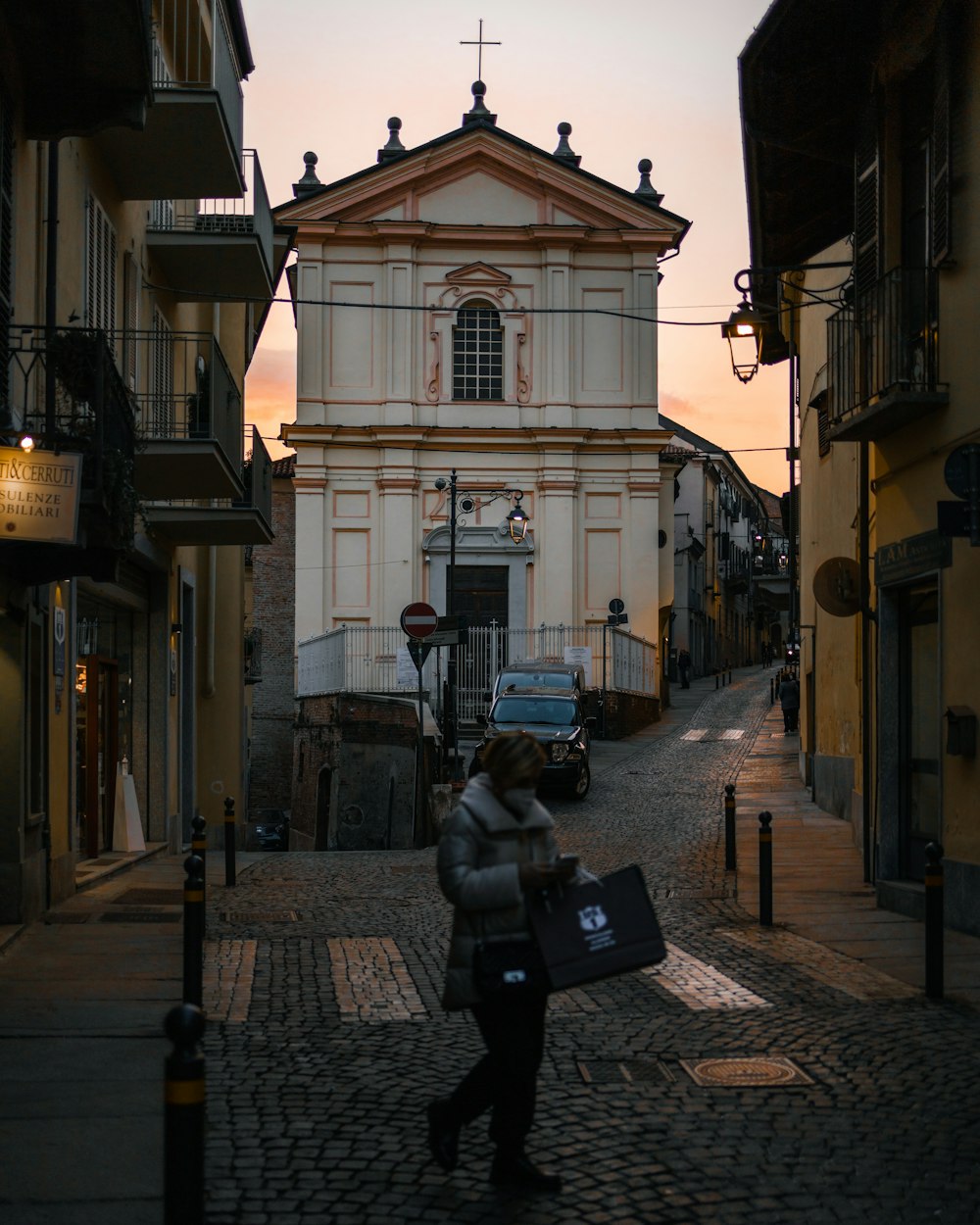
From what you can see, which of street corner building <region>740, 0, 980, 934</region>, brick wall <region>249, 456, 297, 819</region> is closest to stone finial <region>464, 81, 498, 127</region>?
brick wall <region>249, 456, 297, 819</region>

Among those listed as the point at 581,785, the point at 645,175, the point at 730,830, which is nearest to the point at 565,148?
the point at 645,175

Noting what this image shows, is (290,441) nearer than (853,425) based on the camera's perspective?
No

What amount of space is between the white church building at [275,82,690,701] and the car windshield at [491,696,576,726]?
1366cm

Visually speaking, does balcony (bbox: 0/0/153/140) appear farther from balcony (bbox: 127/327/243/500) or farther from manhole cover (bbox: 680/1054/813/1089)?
manhole cover (bbox: 680/1054/813/1089)

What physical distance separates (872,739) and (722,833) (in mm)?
5658

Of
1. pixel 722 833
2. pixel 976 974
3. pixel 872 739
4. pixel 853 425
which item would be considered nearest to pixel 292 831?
pixel 722 833

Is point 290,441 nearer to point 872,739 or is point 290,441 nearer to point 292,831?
point 292,831

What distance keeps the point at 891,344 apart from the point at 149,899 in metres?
8.52

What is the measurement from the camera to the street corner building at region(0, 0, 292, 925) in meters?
12.0

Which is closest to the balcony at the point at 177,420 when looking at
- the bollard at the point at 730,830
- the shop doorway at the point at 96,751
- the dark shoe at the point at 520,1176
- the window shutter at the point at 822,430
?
the shop doorway at the point at 96,751

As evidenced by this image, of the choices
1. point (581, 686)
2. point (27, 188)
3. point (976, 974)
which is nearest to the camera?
point (976, 974)

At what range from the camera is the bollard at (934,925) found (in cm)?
977

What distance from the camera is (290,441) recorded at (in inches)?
1625

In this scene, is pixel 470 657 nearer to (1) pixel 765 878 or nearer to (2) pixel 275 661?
(2) pixel 275 661
